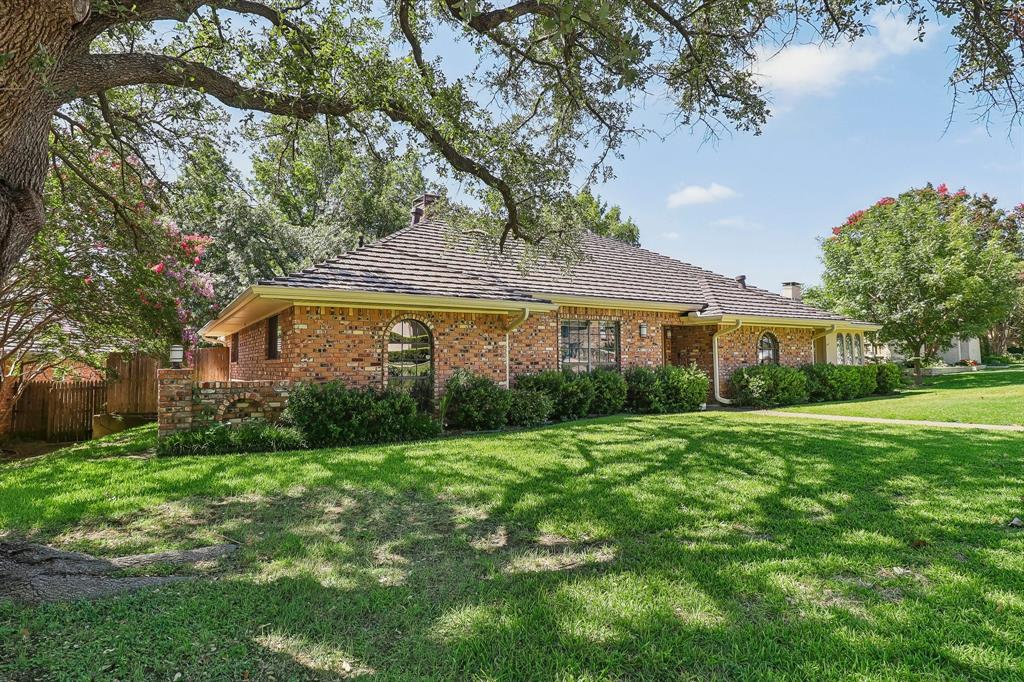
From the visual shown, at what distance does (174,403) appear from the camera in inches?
365

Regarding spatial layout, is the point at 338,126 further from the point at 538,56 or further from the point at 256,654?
the point at 256,654

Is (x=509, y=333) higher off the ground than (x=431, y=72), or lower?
lower

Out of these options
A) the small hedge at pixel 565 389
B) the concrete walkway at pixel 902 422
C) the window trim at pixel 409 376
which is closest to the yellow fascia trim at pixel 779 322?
the concrete walkway at pixel 902 422

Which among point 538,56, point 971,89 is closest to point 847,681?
point 971,89

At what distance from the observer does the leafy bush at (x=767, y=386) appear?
603 inches

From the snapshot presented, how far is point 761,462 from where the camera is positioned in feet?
22.9

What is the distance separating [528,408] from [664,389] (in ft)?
15.3

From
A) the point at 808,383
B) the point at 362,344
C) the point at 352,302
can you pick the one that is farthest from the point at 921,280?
the point at 352,302

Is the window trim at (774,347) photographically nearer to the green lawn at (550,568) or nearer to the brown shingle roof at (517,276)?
the brown shingle roof at (517,276)

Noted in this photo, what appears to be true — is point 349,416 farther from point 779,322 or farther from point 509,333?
point 779,322

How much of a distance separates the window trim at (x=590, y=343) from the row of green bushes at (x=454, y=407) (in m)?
0.68

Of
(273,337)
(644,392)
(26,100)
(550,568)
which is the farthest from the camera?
(644,392)

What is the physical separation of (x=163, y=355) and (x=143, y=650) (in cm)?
1386

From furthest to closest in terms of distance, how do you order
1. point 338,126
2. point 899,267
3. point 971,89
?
point 899,267 → point 338,126 → point 971,89
